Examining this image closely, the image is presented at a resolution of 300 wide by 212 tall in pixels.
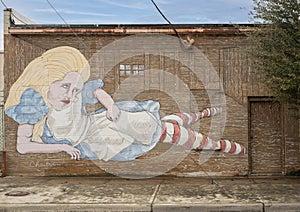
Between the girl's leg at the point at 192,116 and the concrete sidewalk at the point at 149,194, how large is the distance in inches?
57.3

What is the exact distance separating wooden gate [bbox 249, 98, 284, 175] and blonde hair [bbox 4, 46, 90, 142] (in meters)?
4.52

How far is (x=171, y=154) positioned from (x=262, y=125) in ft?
8.09

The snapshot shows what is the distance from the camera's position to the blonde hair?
10555 millimetres

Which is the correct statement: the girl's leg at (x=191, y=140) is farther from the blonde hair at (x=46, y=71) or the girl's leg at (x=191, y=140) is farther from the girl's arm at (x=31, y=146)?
the blonde hair at (x=46, y=71)

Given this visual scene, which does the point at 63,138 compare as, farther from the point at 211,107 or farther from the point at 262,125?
the point at 262,125

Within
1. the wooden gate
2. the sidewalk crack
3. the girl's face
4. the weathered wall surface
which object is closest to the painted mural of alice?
the girl's face

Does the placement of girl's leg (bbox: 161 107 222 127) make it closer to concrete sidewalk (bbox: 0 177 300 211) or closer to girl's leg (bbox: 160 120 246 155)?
girl's leg (bbox: 160 120 246 155)

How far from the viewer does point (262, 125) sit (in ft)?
34.4

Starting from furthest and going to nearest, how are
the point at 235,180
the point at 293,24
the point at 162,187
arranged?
1. the point at 235,180
2. the point at 162,187
3. the point at 293,24

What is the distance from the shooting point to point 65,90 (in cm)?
1059

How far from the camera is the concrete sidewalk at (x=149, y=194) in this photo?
24.7 feet

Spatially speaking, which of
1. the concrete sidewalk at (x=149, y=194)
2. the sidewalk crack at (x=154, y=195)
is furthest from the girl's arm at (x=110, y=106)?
the sidewalk crack at (x=154, y=195)

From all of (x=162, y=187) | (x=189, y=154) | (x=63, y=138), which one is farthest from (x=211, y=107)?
(x=63, y=138)

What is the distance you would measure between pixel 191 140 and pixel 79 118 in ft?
9.68
